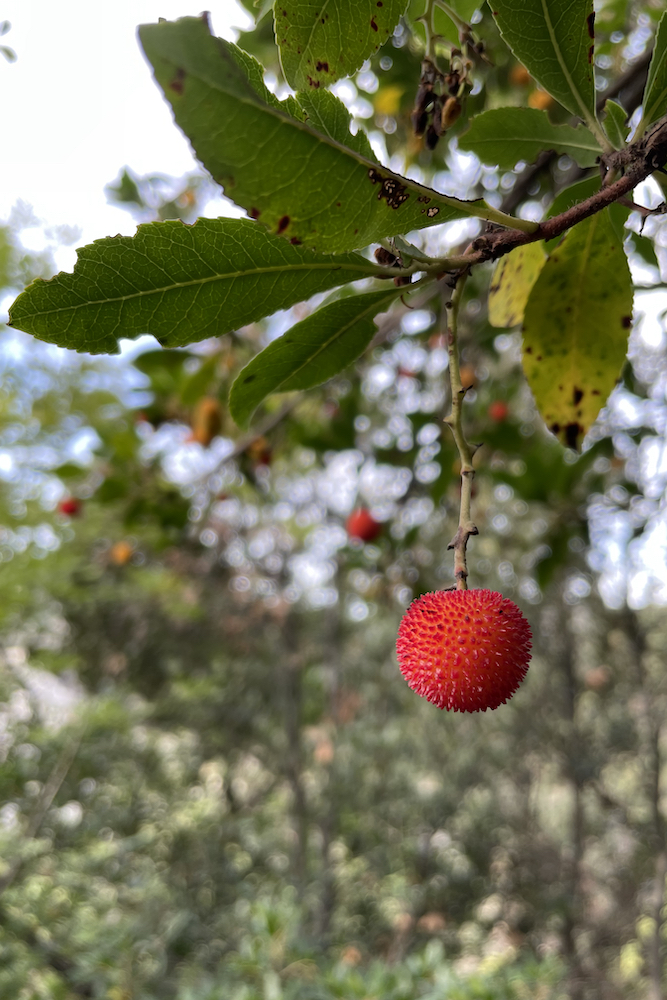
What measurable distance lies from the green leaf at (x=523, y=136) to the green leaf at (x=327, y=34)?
5.8 inches

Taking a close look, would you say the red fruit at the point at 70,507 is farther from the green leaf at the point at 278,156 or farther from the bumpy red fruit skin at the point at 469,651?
the green leaf at the point at 278,156

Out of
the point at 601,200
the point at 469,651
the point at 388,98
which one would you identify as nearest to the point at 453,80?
the point at 601,200

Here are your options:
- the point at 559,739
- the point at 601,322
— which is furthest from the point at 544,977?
the point at 601,322

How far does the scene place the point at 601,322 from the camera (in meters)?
0.66

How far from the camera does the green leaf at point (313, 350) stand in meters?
0.55

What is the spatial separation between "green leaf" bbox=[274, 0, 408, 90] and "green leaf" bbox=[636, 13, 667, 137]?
18 centimetres

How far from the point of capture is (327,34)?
0.48 metres

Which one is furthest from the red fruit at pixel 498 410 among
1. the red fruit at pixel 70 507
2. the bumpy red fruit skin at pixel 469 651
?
the red fruit at pixel 70 507

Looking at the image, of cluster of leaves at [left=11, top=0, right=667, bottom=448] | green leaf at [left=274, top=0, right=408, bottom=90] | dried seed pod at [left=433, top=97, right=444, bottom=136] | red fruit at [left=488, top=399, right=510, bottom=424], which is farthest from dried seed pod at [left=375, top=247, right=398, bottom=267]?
red fruit at [left=488, top=399, right=510, bottom=424]

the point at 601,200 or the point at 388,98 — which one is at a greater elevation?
the point at 388,98

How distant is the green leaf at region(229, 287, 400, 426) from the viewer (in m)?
0.55

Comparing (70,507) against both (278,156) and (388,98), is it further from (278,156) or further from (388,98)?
(278,156)

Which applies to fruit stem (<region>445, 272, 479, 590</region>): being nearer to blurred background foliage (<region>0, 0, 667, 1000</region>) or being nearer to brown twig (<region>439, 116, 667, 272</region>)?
brown twig (<region>439, 116, 667, 272</region>)

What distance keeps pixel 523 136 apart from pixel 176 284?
38 cm
